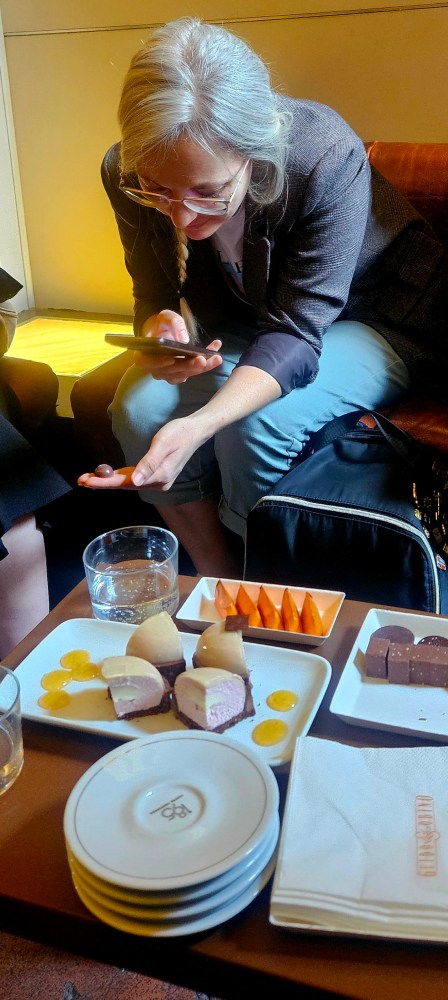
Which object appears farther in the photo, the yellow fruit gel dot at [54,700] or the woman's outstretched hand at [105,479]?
the woman's outstretched hand at [105,479]

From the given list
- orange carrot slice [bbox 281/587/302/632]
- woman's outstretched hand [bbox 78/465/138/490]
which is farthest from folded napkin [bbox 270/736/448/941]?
woman's outstretched hand [bbox 78/465/138/490]

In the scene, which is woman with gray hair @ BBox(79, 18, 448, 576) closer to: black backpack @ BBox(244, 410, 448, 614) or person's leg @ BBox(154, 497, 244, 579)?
person's leg @ BBox(154, 497, 244, 579)

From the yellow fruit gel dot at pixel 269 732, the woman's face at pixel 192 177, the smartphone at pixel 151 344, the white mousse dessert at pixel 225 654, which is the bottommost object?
the yellow fruit gel dot at pixel 269 732

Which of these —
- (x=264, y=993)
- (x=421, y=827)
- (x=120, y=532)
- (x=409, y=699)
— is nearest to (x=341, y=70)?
(x=120, y=532)

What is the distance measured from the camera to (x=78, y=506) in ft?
6.62

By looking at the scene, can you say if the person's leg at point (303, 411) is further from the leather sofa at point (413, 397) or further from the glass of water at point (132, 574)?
the glass of water at point (132, 574)

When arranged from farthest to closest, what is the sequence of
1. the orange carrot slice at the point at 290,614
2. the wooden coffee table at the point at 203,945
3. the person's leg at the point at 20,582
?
the person's leg at the point at 20,582, the orange carrot slice at the point at 290,614, the wooden coffee table at the point at 203,945

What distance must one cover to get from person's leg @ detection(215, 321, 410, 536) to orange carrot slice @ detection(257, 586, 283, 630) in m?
0.43

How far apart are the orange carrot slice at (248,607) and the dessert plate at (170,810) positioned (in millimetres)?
251

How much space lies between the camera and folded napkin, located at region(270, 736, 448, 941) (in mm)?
612

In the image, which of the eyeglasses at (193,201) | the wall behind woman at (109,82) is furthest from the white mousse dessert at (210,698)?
the wall behind woman at (109,82)

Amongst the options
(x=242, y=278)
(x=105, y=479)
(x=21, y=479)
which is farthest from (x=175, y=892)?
(x=242, y=278)

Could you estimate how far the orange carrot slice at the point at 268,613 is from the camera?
39.6 inches

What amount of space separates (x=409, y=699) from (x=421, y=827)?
217 mm
